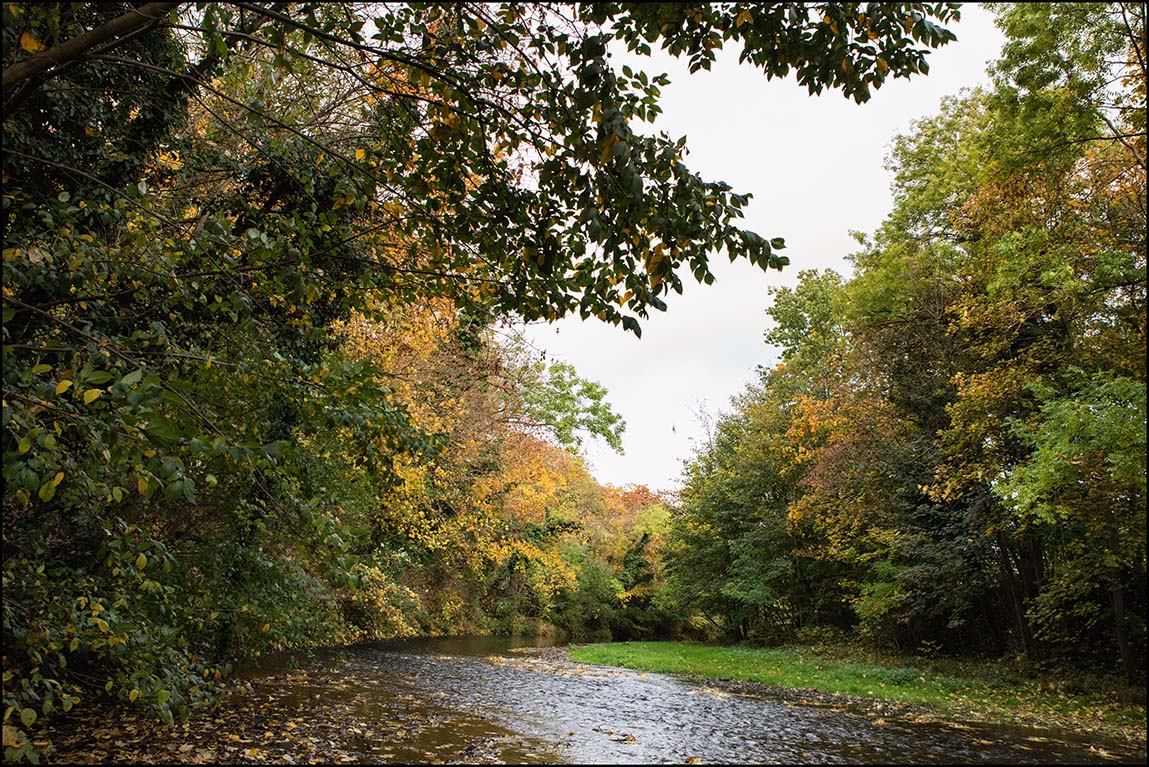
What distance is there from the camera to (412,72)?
14.6 feet

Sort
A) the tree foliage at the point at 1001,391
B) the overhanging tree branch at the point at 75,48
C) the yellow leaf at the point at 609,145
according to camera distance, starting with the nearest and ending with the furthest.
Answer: the yellow leaf at the point at 609,145, the overhanging tree branch at the point at 75,48, the tree foliage at the point at 1001,391

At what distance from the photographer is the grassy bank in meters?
7.57

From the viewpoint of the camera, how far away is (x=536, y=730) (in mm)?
8492

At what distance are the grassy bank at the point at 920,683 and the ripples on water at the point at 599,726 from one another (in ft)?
1.94

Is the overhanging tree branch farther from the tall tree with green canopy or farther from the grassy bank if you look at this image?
the grassy bank

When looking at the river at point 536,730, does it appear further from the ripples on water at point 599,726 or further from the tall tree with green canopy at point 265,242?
the tall tree with green canopy at point 265,242

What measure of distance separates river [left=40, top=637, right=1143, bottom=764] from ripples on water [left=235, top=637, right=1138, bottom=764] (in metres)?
0.02

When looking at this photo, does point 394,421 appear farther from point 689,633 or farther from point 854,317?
point 689,633

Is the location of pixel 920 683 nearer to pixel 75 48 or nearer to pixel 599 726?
pixel 599 726

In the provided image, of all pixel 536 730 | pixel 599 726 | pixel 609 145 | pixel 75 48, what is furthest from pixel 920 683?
pixel 75 48

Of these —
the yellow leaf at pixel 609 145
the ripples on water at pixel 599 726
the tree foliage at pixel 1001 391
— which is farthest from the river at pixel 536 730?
the yellow leaf at pixel 609 145

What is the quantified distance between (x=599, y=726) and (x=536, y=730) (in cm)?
98

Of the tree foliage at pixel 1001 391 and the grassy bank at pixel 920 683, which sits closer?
the grassy bank at pixel 920 683

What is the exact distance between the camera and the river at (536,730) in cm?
667
